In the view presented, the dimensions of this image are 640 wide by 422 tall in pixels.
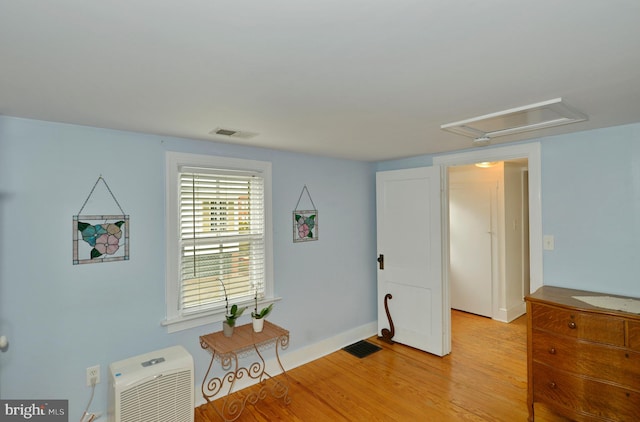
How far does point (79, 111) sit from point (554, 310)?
332 cm

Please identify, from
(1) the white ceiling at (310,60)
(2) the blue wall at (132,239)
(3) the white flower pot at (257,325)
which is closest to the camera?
(1) the white ceiling at (310,60)

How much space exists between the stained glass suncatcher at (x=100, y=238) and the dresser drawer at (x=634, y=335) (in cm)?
335

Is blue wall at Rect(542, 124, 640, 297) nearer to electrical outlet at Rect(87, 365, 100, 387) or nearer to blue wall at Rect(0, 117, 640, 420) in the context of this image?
blue wall at Rect(0, 117, 640, 420)

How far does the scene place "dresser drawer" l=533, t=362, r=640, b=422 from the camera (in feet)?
6.58

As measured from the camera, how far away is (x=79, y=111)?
6.34ft

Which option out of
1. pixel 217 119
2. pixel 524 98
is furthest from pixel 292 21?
pixel 524 98

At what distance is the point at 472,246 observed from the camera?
193 inches

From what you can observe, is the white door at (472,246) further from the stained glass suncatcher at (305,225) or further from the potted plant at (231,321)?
the potted plant at (231,321)

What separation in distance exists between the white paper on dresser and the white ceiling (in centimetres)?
125

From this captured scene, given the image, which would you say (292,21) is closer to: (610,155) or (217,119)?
(217,119)

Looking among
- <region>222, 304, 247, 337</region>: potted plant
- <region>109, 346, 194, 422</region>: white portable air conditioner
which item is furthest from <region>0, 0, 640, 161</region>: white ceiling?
<region>109, 346, 194, 422</region>: white portable air conditioner

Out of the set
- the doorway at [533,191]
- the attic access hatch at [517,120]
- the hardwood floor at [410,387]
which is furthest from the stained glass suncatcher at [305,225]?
the doorway at [533,191]

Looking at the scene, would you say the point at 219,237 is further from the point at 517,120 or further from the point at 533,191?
the point at 533,191

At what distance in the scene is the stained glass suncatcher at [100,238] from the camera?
2223 millimetres
